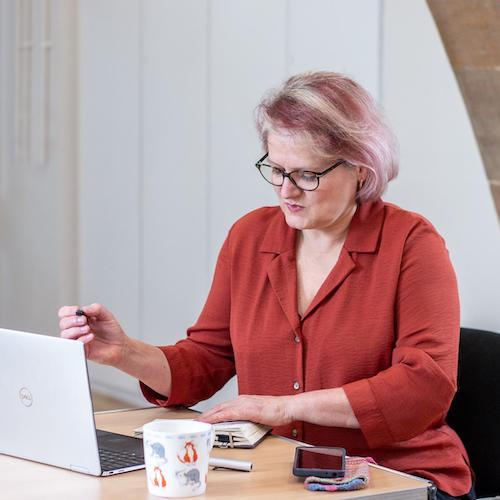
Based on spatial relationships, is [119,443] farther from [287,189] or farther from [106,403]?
[106,403]

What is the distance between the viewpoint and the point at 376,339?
1.83m

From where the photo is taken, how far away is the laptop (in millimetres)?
1373

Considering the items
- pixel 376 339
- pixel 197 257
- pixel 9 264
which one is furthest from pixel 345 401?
pixel 9 264

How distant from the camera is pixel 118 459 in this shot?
1.49 m

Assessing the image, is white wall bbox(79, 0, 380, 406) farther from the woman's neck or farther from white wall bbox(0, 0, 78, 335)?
the woman's neck

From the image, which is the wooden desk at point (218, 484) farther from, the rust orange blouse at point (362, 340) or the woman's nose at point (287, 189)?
the woman's nose at point (287, 189)

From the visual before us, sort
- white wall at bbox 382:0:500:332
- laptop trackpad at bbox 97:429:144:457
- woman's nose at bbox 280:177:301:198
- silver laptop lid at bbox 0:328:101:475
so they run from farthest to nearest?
white wall at bbox 382:0:500:332 → woman's nose at bbox 280:177:301:198 → laptop trackpad at bbox 97:429:144:457 → silver laptop lid at bbox 0:328:101:475

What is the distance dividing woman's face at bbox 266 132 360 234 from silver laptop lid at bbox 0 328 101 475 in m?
0.64

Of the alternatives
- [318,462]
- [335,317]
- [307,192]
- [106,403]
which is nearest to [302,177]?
[307,192]

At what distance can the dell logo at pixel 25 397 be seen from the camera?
1.45 m

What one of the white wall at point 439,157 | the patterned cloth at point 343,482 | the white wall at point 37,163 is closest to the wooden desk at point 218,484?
the patterned cloth at point 343,482

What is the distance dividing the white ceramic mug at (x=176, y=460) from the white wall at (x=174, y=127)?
186 cm

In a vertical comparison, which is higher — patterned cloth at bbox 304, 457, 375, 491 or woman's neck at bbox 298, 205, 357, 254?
woman's neck at bbox 298, 205, 357, 254

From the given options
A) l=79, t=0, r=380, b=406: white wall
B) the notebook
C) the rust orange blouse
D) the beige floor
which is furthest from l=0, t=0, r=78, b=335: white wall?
the notebook
